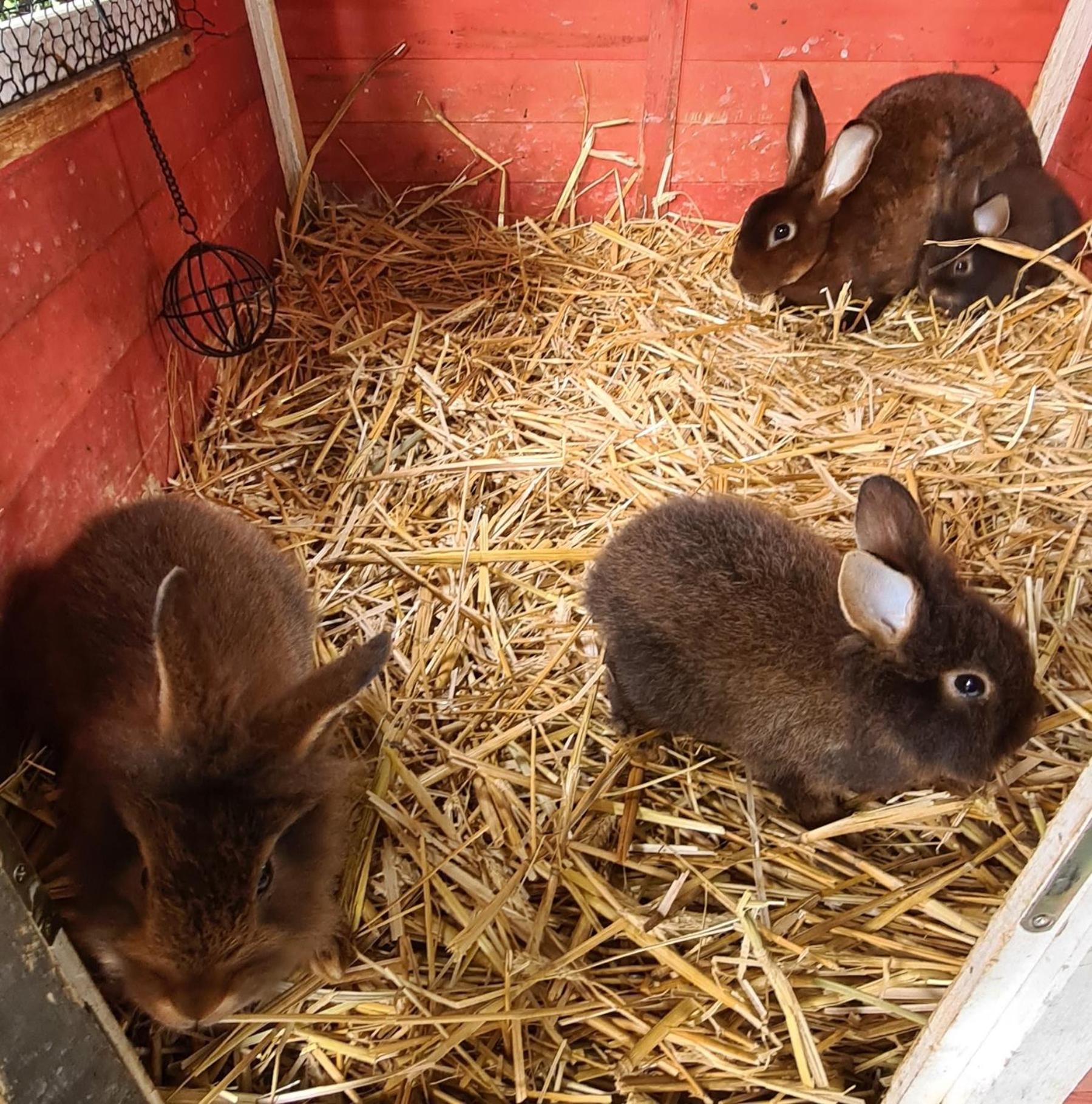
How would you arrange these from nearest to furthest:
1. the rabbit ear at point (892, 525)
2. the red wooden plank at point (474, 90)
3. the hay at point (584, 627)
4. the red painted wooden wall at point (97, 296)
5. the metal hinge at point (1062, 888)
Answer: the metal hinge at point (1062, 888)
the hay at point (584, 627)
the rabbit ear at point (892, 525)
the red painted wooden wall at point (97, 296)
the red wooden plank at point (474, 90)

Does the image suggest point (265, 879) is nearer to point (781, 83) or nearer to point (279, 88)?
point (279, 88)

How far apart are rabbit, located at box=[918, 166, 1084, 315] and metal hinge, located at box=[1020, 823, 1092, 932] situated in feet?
10.8

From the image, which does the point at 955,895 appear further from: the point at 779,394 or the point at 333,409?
the point at 333,409

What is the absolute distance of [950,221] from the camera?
3.87 metres

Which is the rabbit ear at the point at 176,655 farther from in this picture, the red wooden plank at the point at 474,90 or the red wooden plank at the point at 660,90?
the red wooden plank at the point at 660,90

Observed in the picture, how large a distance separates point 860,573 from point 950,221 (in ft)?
8.72

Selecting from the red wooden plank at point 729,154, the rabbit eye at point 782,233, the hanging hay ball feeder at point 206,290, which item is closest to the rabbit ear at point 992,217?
the rabbit eye at point 782,233

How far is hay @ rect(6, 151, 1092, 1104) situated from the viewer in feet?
5.97

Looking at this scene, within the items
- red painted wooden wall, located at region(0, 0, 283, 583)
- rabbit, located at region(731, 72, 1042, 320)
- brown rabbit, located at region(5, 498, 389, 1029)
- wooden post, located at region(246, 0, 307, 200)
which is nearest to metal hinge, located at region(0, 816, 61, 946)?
brown rabbit, located at region(5, 498, 389, 1029)

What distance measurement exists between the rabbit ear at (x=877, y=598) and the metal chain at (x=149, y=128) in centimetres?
227

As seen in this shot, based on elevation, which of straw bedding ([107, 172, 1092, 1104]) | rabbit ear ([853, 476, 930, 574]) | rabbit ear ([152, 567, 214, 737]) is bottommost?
straw bedding ([107, 172, 1092, 1104])

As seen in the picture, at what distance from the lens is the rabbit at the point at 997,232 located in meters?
3.76

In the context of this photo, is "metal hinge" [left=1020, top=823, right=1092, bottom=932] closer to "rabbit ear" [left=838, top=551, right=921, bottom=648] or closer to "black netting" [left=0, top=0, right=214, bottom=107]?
"rabbit ear" [left=838, top=551, right=921, bottom=648]

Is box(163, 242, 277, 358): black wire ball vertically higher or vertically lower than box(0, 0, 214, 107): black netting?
lower
